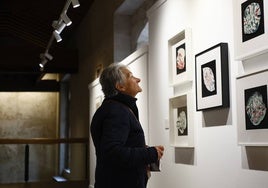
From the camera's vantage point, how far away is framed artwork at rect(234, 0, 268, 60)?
261 centimetres

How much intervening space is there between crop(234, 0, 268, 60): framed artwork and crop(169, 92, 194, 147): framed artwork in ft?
3.02

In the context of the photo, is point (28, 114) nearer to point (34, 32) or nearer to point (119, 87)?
point (34, 32)

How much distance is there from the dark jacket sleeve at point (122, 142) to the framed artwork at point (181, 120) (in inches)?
42.3

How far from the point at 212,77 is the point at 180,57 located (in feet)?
2.18

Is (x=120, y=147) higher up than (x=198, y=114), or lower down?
lower down

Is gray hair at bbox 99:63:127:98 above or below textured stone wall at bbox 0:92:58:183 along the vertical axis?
below

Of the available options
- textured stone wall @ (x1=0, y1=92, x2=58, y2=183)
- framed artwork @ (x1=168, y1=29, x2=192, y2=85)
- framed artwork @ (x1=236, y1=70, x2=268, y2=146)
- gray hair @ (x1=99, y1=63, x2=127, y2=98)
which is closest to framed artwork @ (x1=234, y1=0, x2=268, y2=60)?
framed artwork @ (x1=236, y1=70, x2=268, y2=146)

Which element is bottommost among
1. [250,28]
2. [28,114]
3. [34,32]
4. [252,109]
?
[252,109]

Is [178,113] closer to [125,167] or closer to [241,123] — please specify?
[241,123]

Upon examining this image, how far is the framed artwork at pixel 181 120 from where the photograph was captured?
12.0 feet

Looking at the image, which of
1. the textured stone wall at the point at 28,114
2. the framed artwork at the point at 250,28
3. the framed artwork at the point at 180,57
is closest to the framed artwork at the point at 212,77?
the framed artwork at the point at 180,57

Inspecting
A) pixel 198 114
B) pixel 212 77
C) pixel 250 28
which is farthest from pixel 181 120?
pixel 250 28

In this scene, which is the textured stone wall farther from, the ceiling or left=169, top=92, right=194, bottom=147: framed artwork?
left=169, top=92, right=194, bottom=147: framed artwork

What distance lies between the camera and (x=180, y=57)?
385cm
